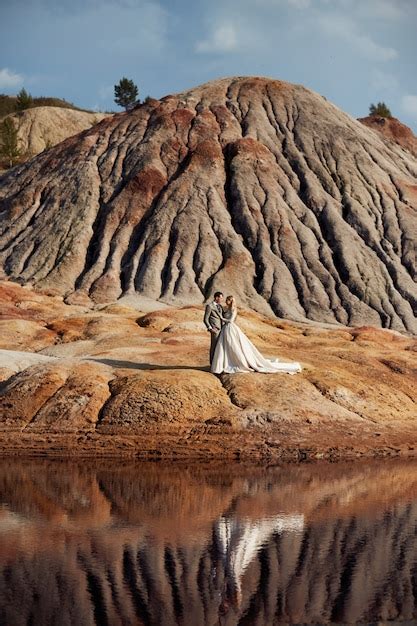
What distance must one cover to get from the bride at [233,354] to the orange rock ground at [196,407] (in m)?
0.42

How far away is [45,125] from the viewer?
5202 inches

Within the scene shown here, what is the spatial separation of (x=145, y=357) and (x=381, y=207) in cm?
5363

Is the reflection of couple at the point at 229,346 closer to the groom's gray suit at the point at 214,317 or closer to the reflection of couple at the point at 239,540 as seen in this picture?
the groom's gray suit at the point at 214,317

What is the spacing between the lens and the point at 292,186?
81.5 meters

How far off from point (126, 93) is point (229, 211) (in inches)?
2602

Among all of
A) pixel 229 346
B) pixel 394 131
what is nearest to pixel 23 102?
pixel 394 131

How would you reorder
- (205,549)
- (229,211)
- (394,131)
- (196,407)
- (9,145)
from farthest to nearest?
(9,145), (394,131), (229,211), (196,407), (205,549)

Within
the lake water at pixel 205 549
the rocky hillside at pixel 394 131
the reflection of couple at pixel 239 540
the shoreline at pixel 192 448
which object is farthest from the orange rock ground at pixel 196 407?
the rocky hillside at pixel 394 131

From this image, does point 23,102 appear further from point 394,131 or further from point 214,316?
point 214,316

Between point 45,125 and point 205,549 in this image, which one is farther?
point 45,125

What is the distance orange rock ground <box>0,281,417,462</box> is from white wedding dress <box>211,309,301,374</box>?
0.40 meters

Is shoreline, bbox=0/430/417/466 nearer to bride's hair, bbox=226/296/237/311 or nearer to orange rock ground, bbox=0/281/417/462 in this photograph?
orange rock ground, bbox=0/281/417/462

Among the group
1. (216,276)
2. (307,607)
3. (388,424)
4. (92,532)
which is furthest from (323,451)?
(216,276)

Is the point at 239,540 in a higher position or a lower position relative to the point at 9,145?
lower
